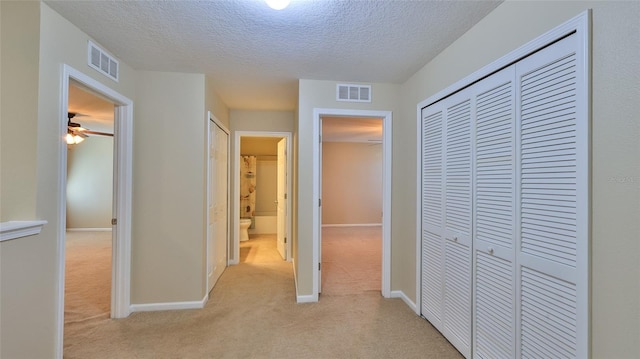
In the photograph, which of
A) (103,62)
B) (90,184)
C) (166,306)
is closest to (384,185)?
(166,306)

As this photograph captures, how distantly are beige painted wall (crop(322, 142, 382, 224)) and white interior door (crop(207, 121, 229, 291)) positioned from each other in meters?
3.90

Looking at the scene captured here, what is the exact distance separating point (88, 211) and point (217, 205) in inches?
214

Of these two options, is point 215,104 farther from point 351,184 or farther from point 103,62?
point 351,184

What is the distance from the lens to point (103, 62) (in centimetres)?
223

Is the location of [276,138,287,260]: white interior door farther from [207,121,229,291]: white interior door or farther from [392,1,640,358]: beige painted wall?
[392,1,640,358]: beige painted wall

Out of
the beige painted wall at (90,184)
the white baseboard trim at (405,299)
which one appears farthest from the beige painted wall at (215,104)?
the beige painted wall at (90,184)

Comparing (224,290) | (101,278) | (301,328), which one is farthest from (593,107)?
(101,278)

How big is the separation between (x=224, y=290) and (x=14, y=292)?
6.32ft

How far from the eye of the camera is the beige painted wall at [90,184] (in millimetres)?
6547

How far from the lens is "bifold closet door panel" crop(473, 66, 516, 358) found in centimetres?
161

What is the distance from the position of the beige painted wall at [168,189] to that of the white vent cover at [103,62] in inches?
13.0

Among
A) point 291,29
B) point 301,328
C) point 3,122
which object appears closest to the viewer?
point 3,122

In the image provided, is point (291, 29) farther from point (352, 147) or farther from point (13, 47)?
point (352, 147)

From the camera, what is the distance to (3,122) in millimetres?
1638
